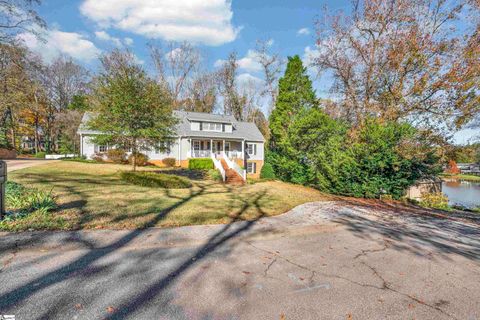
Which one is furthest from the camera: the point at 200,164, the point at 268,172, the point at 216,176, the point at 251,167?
the point at 251,167

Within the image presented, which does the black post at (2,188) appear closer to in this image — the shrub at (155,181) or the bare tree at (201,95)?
the shrub at (155,181)

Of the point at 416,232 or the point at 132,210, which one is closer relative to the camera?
the point at 416,232

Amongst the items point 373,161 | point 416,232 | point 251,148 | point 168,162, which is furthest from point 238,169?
point 416,232

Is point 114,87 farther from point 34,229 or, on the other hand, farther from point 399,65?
point 399,65

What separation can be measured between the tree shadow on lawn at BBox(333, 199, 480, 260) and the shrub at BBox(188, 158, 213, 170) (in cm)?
1729

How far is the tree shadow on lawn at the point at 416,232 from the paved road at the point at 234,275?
0.06 metres

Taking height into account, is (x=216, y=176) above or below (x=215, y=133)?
below

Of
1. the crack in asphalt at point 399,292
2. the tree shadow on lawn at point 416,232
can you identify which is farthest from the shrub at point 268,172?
the crack in asphalt at point 399,292

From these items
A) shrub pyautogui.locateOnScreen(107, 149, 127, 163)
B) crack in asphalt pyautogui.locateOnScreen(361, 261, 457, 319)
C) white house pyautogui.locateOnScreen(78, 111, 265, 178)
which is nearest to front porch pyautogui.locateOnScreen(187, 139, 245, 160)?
white house pyautogui.locateOnScreen(78, 111, 265, 178)

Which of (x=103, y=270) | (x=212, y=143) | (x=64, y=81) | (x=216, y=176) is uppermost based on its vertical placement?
(x=64, y=81)

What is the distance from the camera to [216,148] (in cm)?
2745

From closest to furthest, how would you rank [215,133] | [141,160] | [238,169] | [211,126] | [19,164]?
1. [19,164]
2. [238,169]
3. [141,160]
4. [215,133]
5. [211,126]

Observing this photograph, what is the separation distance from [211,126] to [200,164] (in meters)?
5.65

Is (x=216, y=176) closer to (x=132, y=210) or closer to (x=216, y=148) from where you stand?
(x=132, y=210)
